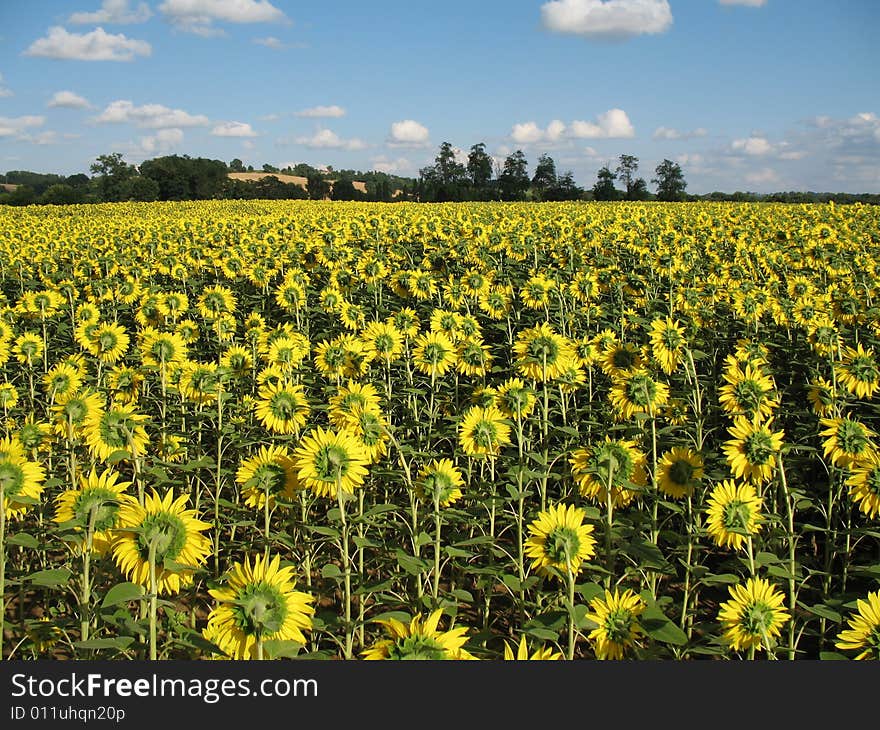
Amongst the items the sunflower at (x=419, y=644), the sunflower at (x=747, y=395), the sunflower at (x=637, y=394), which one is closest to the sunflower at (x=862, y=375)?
the sunflower at (x=747, y=395)

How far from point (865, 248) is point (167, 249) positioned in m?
14.1

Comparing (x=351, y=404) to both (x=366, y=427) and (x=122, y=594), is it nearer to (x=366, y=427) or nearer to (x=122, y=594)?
(x=366, y=427)

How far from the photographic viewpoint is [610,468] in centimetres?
306

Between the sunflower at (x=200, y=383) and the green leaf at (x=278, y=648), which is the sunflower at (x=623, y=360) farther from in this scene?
the green leaf at (x=278, y=648)

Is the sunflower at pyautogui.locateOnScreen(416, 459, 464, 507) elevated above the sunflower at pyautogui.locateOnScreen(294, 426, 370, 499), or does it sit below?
below

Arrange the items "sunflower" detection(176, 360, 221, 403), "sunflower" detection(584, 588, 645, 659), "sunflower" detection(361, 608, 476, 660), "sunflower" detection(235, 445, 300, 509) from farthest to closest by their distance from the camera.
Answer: "sunflower" detection(176, 360, 221, 403), "sunflower" detection(235, 445, 300, 509), "sunflower" detection(584, 588, 645, 659), "sunflower" detection(361, 608, 476, 660)

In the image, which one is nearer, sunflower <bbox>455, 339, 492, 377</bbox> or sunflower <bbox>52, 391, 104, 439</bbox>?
sunflower <bbox>52, 391, 104, 439</bbox>

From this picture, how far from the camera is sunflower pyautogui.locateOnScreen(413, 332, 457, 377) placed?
194 inches

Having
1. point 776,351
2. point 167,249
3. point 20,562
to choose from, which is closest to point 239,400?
point 20,562

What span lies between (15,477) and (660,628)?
2.56 m

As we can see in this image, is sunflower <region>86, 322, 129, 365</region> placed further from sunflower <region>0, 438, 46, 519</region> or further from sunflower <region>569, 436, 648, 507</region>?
sunflower <region>569, 436, 648, 507</region>

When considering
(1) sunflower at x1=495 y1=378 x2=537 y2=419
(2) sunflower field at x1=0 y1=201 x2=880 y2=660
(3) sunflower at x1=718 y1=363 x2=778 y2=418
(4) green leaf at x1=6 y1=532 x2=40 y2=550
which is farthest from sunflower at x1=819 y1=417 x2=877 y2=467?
(4) green leaf at x1=6 y1=532 x2=40 y2=550

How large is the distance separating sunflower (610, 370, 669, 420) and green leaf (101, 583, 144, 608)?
2894 mm

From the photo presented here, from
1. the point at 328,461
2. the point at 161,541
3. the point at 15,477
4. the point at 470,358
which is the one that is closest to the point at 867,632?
the point at 328,461
